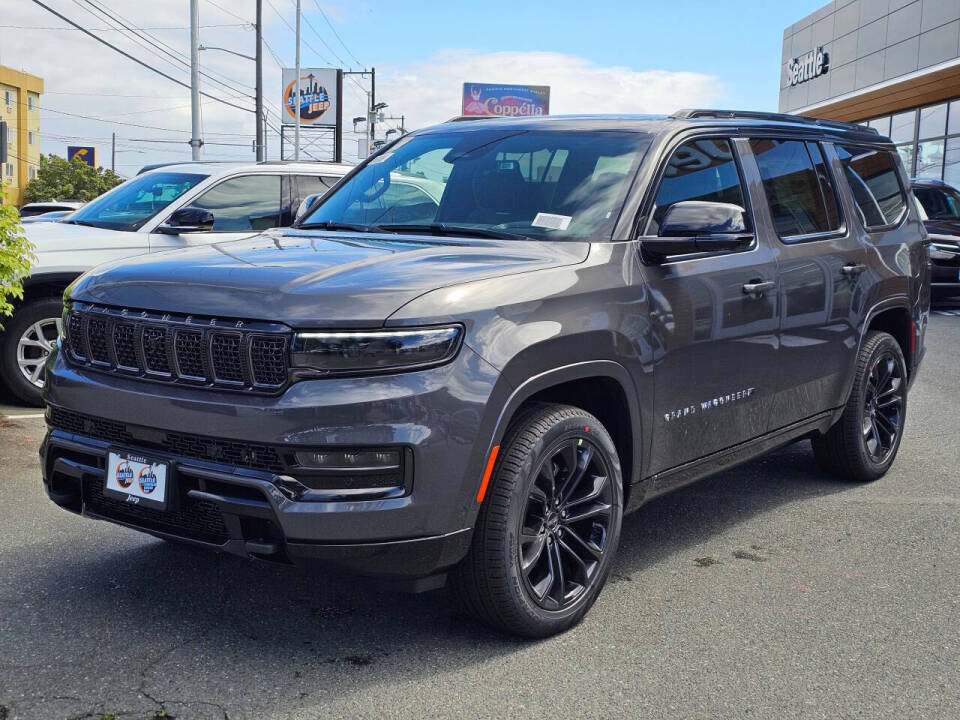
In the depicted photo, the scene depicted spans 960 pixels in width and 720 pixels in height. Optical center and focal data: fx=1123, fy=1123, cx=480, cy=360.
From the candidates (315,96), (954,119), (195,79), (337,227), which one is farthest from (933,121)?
(315,96)

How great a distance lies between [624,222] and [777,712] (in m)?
1.91

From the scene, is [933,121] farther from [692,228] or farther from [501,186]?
[692,228]

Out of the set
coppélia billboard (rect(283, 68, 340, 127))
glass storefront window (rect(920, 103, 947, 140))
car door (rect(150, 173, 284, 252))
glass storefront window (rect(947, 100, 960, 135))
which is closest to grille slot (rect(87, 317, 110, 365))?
car door (rect(150, 173, 284, 252))

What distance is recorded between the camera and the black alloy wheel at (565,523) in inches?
154

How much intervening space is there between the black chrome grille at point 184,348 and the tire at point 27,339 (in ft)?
14.6

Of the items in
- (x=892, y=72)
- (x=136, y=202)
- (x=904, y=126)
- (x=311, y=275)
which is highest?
(x=892, y=72)

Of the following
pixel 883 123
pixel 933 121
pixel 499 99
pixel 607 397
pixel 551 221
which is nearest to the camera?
pixel 607 397

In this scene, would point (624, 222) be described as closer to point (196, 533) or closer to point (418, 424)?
point (418, 424)

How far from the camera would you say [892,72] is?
107 ft

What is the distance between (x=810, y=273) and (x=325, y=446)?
2885mm

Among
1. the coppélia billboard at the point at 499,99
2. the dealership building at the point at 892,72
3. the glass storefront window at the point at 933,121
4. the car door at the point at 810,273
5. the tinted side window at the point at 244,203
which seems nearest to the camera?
the car door at the point at 810,273

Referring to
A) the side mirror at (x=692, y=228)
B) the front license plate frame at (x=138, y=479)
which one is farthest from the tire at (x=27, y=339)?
the side mirror at (x=692, y=228)

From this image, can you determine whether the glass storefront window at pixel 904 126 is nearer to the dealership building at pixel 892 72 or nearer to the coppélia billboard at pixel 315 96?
the dealership building at pixel 892 72

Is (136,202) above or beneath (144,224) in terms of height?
above
